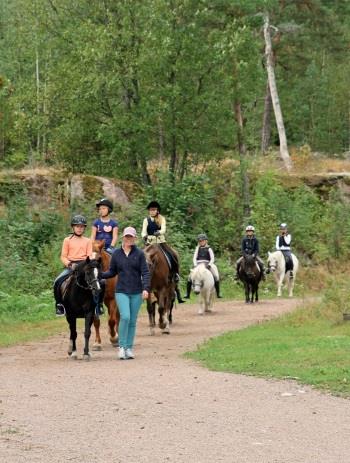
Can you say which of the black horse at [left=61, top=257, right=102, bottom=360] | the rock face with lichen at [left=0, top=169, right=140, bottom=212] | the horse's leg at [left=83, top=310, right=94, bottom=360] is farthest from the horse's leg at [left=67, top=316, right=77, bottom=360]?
the rock face with lichen at [left=0, top=169, right=140, bottom=212]

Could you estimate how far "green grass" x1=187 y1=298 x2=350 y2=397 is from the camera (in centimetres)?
1348

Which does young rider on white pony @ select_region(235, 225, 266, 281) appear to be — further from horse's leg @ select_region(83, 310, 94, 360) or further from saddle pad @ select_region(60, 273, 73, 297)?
horse's leg @ select_region(83, 310, 94, 360)

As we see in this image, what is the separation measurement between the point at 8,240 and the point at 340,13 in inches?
1303

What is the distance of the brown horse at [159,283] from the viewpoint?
2050 centimetres

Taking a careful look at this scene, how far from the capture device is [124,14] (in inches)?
1516

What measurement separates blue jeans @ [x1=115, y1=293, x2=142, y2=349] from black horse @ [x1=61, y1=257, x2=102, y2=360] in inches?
18.1

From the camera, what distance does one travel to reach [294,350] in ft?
51.6

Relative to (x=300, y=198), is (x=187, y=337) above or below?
below

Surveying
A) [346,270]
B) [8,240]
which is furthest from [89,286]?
[346,270]

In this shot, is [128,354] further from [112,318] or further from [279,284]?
[279,284]

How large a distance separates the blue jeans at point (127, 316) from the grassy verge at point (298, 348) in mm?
1181

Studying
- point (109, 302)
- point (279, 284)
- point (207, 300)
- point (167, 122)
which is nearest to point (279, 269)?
point (279, 284)

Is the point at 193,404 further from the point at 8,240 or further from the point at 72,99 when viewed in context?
the point at 72,99

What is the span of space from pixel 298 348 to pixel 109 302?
437cm
